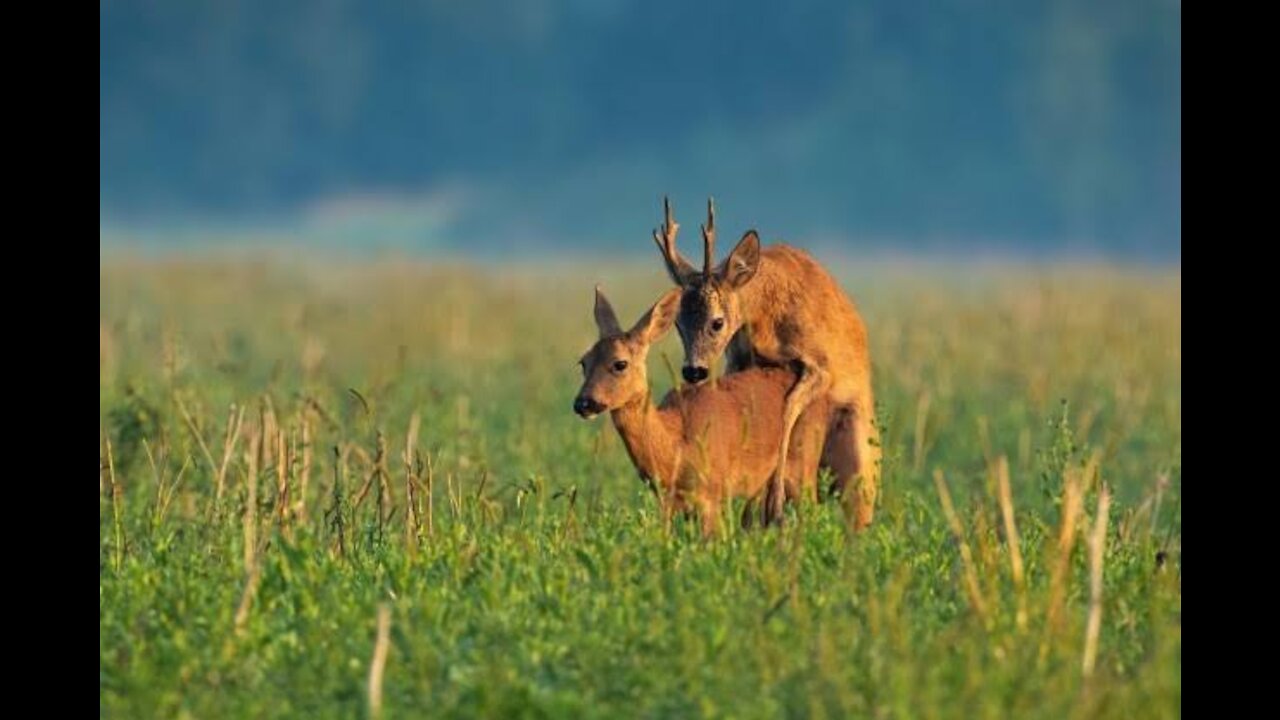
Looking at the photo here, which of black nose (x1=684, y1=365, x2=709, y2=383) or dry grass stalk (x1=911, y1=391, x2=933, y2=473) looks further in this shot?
dry grass stalk (x1=911, y1=391, x2=933, y2=473)

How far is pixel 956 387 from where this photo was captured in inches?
813

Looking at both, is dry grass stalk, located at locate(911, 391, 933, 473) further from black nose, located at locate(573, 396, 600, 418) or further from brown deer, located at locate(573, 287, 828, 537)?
black nose, located at locate(573, 396, 600, 418)

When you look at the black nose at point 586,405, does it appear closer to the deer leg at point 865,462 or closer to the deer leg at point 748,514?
the deer leg at point 748,514

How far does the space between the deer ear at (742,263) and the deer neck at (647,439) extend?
0.74m

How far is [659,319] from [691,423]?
0.56 metres

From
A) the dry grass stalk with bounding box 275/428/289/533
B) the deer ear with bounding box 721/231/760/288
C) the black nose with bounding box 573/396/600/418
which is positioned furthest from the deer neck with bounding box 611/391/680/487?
the dry grass stalk with bounding box 275/428/289/533

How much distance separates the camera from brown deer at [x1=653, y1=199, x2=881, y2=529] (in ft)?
34.7

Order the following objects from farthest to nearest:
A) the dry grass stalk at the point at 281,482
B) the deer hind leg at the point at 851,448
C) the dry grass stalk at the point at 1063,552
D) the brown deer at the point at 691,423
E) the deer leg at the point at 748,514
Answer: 1. the deer hind leg at the point at 851,448
2. the deer leg at the point at 748,514
3. the brown deer at the point at 691,423
4. the dry grass stalk at the point at 281,482
5. the dry grass stalk at the point at 1063,552

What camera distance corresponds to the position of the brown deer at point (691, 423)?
34.1 feet

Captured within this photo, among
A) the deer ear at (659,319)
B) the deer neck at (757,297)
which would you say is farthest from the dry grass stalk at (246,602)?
the deer neck at (757,297)

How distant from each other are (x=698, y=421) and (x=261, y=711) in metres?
3.69
